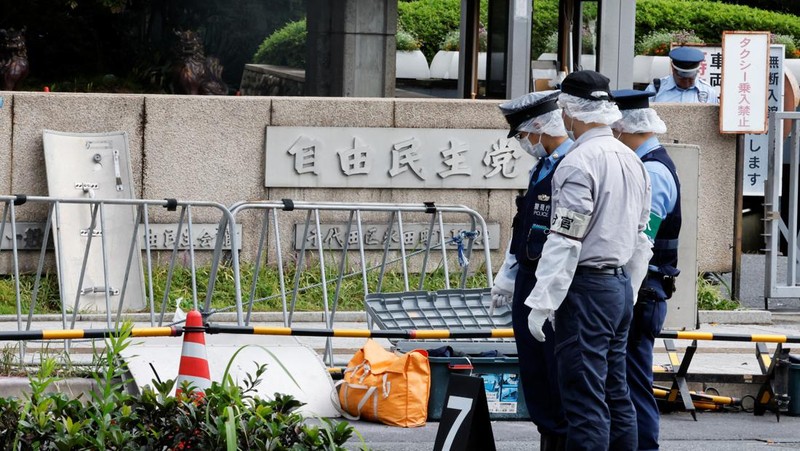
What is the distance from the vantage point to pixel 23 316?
10594mm

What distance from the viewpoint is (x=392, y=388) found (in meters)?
7.84

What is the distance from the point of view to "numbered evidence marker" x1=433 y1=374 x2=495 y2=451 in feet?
19.1

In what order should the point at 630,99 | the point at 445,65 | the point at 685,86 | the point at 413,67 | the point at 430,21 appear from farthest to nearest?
the point at 430,21 < the point at 413,67 < the point at 445,65 < the point at 685,86 < the point at 630,99

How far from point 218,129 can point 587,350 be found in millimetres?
6440

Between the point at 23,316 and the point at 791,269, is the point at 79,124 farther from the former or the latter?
the point at 791,269

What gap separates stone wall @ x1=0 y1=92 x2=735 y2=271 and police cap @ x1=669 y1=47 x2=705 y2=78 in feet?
1.48

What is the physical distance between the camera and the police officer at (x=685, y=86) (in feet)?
41.5

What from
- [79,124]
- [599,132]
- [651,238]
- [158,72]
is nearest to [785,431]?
[651,238]

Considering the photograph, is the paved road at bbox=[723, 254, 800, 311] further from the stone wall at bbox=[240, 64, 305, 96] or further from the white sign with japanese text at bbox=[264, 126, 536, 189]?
the stone wall at bbox=[240, 64, 305, 96]

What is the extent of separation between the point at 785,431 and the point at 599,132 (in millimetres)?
2955

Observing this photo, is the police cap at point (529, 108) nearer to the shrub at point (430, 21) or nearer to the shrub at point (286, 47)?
the shrub at point (286, 47)

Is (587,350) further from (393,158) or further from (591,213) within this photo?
(393,158)

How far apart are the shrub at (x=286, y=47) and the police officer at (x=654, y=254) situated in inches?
541

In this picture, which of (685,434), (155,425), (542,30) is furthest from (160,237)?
(542,30)
